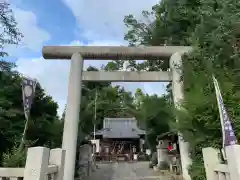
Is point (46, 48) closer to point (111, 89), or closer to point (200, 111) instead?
point (200, 111)

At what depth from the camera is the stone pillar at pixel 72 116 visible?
6.74m

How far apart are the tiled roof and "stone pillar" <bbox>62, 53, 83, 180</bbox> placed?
16.6 metres

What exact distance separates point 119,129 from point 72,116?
1848cm

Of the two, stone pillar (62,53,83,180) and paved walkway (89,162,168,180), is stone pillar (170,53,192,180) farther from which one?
stone pillar (62,53,83,180)

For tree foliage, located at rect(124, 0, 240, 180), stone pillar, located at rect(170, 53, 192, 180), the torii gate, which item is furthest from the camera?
the torii gate

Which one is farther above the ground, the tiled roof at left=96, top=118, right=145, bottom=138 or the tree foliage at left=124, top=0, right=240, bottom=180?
the tiled roof at left=96, top=118, right=145, bottom=138

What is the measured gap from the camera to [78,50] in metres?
7.60

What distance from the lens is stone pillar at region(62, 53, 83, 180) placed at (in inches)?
265

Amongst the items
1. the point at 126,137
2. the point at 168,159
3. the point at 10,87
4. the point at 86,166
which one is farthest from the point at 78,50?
the point at 126,137

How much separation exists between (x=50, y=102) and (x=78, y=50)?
8.60 feet

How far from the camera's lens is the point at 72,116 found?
707cm

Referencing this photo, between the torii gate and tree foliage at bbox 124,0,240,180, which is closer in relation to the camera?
tree foliage at bbox 124,0,240,180

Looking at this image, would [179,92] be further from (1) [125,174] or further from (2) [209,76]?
(1) [125,174]

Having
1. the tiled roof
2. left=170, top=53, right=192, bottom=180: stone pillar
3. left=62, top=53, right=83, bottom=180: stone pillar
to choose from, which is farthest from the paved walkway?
the tiled roof
